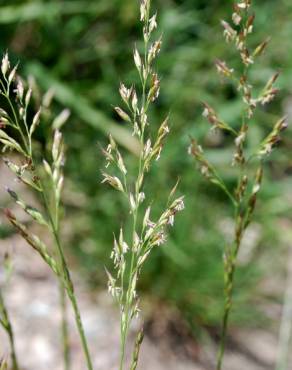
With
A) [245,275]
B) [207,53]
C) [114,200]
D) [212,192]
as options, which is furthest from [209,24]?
[245,275]

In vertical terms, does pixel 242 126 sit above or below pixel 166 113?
below

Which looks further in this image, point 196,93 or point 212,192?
point 212,192

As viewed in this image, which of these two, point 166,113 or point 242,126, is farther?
point 166,113

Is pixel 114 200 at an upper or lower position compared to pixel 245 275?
upper

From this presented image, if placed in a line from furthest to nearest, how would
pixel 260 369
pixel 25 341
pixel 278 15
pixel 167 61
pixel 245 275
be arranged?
pixel 278 15
pixel 167 61
pixel 245 275
pixel 260 369
pixel 25 341

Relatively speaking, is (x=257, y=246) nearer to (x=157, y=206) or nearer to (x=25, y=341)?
(x=157, y=206)

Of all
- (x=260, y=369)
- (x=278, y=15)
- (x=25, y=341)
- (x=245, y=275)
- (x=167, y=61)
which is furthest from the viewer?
(x=278, y=15)

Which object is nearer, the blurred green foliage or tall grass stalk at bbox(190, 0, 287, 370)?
tall grass stalk at bbox(190, 0, 287, 370)

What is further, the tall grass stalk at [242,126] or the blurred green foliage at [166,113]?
the blurred green foliage at [166,113]
